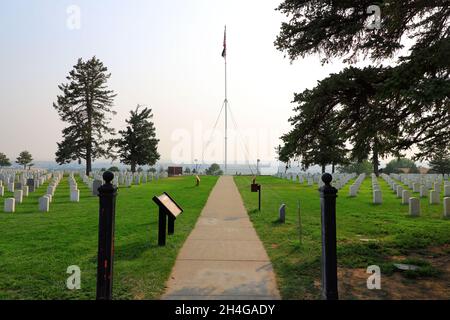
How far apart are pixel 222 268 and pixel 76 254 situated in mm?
3206

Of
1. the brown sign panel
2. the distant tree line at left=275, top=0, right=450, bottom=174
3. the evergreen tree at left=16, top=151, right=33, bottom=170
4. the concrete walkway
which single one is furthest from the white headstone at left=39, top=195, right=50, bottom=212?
the evergreen tree at left=16, top=151, right=33, bottom=170

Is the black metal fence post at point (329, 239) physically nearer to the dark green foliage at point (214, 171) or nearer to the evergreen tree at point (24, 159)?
the dark green foliage at point (214, 171)

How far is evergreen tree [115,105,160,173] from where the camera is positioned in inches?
2138

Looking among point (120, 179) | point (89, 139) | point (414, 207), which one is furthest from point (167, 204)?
point (89, 139)

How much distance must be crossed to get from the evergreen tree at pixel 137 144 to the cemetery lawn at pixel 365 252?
43608mm

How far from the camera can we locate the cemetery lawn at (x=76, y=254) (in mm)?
4996

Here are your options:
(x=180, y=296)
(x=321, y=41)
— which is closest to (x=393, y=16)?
(x=321, y=41)

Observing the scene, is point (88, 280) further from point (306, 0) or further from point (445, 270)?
point (306, 0)

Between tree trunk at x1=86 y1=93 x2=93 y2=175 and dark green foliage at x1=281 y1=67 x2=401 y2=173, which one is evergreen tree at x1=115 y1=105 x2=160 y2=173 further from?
dark green foliage at x1=281 y1=67 x2=401 y2=173

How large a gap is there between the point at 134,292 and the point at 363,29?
286 inches

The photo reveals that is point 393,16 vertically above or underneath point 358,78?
above

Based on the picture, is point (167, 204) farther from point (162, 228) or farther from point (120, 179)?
point (120, 179)

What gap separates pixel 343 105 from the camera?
7973 mm

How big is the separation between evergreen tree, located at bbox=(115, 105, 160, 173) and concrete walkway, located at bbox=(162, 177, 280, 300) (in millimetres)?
46204
